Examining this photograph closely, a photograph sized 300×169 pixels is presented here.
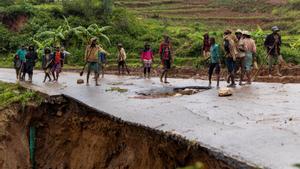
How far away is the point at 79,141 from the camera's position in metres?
14.3

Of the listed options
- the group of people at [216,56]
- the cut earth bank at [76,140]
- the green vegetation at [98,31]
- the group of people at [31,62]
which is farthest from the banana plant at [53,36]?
the cut earth bank at [76,140]

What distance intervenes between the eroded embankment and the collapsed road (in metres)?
0.24

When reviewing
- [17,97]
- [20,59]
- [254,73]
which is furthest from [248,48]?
[20,59]

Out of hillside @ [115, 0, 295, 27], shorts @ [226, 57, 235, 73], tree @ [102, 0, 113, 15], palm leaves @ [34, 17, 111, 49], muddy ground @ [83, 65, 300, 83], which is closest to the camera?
shorts @ [226, 57, 235, 73]

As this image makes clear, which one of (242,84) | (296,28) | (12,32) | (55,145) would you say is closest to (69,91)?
(55,145)

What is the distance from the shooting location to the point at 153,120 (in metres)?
→ 10.9

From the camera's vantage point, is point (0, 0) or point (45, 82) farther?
point (0, 0)

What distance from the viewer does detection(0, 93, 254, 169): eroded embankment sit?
397 inches

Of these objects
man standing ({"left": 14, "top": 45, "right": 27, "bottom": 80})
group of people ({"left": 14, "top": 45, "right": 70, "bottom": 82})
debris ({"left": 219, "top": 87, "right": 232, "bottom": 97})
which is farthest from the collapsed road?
man standing ({"left": 14, "top": 45, "right": 27, "bottom": 80})

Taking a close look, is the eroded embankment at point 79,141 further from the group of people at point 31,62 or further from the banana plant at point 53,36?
the banana plant at point 53,36

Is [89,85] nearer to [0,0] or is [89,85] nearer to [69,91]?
[69,91]

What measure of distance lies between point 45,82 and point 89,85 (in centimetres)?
221

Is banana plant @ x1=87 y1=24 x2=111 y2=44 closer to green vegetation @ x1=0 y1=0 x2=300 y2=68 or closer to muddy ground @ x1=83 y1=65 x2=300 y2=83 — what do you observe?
green vegetation @ x1=0 y1=0 x2=300 y2=68

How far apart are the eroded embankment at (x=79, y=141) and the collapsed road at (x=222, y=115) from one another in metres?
0.24
